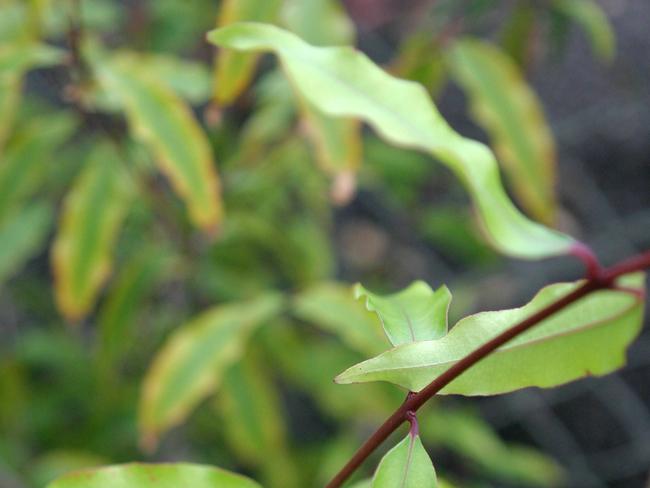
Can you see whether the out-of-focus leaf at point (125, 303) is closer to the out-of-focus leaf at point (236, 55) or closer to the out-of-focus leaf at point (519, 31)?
the out-of-focus leaf at point (236, 55)

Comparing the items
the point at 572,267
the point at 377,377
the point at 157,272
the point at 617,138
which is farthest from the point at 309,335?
the point at 377,377

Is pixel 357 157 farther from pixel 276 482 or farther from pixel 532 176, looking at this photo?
pixel 276 482

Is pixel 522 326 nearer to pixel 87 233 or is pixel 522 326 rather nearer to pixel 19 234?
pixel 87 233

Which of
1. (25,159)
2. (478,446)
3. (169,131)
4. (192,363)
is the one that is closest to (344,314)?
(192,363)

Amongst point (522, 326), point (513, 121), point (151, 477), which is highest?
point (522, 326)

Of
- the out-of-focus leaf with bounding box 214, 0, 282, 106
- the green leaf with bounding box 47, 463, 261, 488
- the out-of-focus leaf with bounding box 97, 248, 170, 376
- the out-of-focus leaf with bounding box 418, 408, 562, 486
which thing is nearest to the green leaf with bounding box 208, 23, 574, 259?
the green leaf with bounding box 47, 463, 261, 488

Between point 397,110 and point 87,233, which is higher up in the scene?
point 397,110

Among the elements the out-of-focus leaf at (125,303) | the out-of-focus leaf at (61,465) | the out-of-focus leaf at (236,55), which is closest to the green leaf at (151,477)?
the out-of-focus leaf at (236,55)
